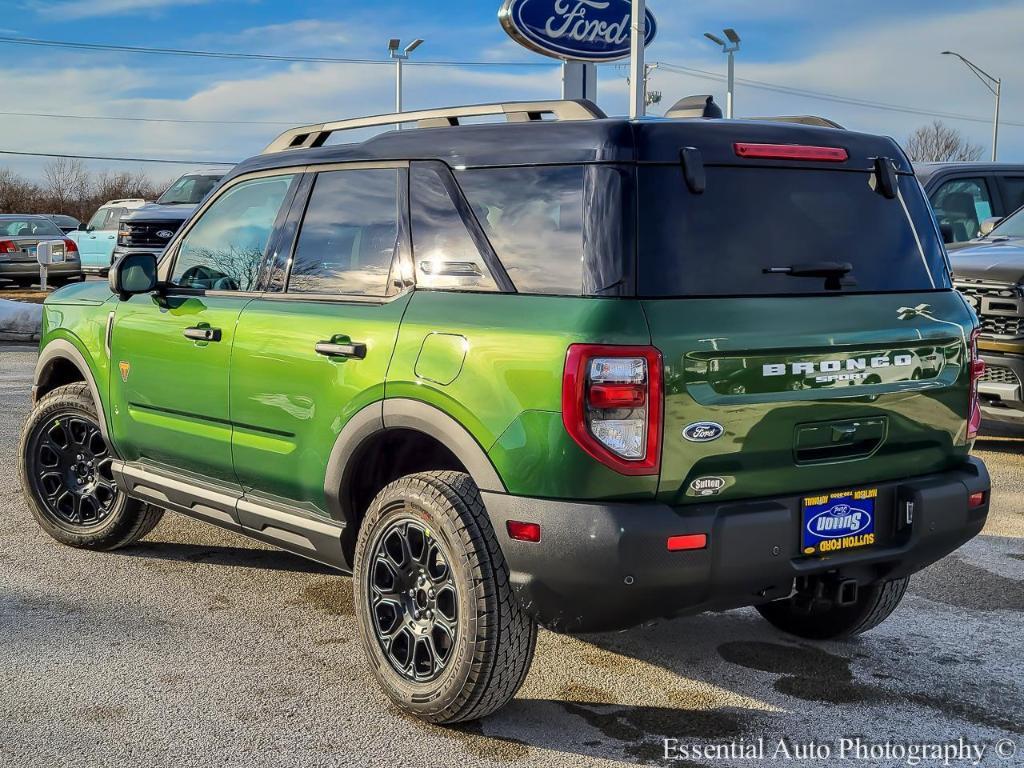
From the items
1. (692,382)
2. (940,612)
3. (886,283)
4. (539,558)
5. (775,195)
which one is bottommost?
(940,612)

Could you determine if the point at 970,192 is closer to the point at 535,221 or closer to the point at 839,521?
the point at 839,521

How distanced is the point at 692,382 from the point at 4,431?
7.01 m

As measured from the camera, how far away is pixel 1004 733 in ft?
12.2

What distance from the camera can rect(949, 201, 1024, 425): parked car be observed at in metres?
7.67

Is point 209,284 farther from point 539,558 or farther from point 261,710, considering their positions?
point 539,558

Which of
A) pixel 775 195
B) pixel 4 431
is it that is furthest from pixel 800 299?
pixel 4 431

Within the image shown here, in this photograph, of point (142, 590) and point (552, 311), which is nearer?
point (552, 311)

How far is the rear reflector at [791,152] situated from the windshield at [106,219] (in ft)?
78.6

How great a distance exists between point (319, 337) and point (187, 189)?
16.9 m

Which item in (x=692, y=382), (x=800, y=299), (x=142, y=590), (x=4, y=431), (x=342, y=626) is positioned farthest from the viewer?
(x=4, y=431)

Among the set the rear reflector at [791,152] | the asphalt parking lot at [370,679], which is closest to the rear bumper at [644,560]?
the asphalt parking lot at [370,679]

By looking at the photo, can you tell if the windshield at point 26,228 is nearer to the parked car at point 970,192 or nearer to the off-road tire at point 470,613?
the parked car at point 970,192

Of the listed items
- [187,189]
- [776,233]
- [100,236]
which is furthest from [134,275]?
[100,236]

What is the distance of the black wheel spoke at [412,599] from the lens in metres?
3.71
